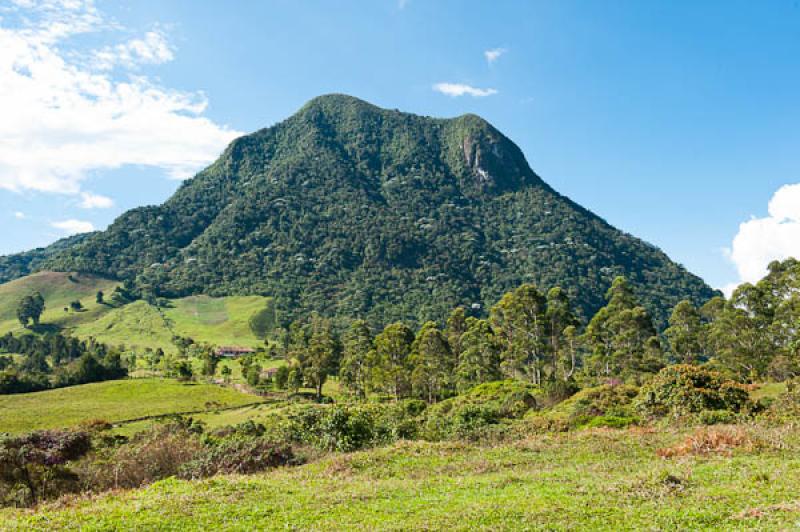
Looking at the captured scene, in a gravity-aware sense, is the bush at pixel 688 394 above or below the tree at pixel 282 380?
above

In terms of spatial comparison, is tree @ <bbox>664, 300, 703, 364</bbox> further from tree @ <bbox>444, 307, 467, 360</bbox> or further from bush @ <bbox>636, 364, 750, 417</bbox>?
bush @ <bbox>636, 364, 750, 417</bbox>

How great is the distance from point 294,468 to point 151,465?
Result: 7.71 metres

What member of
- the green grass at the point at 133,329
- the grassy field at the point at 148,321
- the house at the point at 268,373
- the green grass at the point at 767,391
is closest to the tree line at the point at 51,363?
the green grass at the point at 133,329

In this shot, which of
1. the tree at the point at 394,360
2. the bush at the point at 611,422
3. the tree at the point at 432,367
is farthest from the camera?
the tree at the point at 394,360

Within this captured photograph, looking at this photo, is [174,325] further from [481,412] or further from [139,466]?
[481,412]

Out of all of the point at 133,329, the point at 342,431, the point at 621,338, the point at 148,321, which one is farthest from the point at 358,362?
the point at 148,321

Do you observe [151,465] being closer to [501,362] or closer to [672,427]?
[672,427]

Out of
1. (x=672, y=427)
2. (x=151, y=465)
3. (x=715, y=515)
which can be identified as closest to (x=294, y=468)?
(x=151, y=465)

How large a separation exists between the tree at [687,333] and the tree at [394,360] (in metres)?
35.0

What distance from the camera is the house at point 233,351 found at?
138m

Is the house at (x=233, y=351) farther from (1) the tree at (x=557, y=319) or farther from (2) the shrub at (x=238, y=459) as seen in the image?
(2) the shrub at (x=238, y=459)

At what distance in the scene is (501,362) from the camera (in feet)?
221

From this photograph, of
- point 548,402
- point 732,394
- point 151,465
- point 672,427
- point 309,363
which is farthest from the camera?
point 309,363

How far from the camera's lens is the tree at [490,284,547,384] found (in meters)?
61.6
